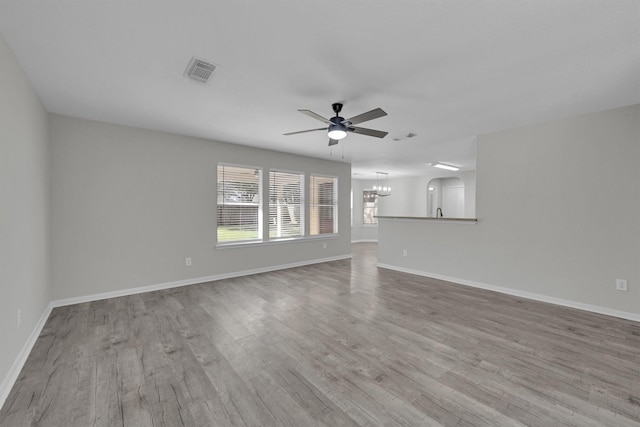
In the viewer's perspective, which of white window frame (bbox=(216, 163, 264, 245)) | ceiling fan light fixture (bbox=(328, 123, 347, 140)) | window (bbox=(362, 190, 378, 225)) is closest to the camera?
ceiling fan light fixture (bbox=(328, 123, 347, 140))

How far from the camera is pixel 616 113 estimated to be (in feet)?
10.8

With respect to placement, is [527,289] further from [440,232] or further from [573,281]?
[440,232]

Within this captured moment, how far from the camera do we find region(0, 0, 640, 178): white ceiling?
174 centimetres

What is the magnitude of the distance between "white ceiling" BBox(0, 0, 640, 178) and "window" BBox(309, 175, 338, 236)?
9.60 ft

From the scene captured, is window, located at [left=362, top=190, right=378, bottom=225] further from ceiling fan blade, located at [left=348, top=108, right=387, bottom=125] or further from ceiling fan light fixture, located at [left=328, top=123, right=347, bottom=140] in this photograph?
ceiling fan blade, located at [left=348, top=108, right=387, bottom=125]

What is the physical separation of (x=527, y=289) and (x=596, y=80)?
9.20ft

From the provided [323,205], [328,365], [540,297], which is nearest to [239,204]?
[323,205]

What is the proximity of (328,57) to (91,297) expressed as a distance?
14.5 feet

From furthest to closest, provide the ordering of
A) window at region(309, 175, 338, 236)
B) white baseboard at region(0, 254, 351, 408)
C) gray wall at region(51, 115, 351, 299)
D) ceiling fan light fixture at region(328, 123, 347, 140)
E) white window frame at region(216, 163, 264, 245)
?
window at region(309, 175, 338, 236), white window frame at region(216, 163, 264, 245), gray wall at region(51, 115, 351, 299), ceiling fan light fixture at region(328, 123, 347, 140), white baseboard at region(0, 254, 351, 408)

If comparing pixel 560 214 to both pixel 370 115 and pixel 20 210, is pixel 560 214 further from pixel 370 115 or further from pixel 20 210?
pixel 20 210

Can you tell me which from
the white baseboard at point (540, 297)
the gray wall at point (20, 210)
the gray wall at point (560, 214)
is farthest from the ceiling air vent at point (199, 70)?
the white baseboard at point (540, 297)

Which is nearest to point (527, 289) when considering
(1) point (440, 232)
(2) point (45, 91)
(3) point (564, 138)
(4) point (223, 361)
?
(1) point (440, 232)

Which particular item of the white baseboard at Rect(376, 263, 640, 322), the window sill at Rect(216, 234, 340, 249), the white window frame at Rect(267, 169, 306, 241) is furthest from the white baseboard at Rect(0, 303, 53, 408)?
the white baseboard at Rect(376, 263, 640, 322)

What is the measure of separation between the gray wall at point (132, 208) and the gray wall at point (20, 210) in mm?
440
